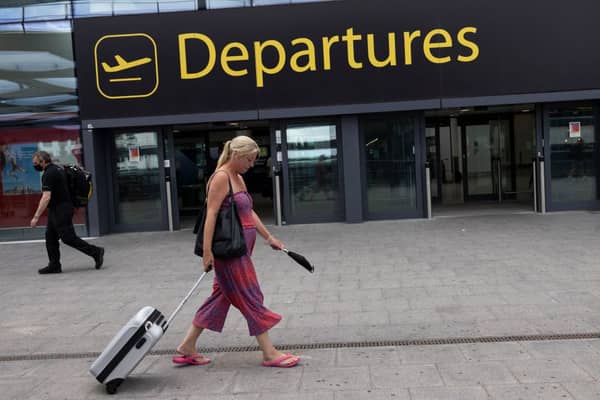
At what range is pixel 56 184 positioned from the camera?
9.11 m

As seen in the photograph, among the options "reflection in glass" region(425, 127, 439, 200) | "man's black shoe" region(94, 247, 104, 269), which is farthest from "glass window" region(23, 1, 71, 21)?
"reflection in glass" region(425, 127, 439, 200)

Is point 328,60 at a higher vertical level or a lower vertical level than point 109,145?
higher

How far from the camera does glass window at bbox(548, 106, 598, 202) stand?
13.0m

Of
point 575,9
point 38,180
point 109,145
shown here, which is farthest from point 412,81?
point 38,180

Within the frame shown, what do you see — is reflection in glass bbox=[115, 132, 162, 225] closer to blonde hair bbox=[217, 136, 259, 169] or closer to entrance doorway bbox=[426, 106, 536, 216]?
entrance doorway bbox=[426, 106, 536, 216]

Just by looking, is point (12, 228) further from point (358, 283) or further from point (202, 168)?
point (358, 283)

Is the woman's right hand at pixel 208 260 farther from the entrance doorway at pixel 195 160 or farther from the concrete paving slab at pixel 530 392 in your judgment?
the entrance doorway at pixel 195 160

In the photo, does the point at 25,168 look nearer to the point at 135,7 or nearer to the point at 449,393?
the point at 135,7

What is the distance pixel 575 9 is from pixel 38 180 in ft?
36.8

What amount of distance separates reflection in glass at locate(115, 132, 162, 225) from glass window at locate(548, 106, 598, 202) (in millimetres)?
8062

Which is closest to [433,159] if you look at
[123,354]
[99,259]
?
[99,259]

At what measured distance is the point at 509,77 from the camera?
12.5m

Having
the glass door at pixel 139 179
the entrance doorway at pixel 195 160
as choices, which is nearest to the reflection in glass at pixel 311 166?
the entrance doorway at pixel 195 160

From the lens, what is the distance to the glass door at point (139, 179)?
13.4 m
